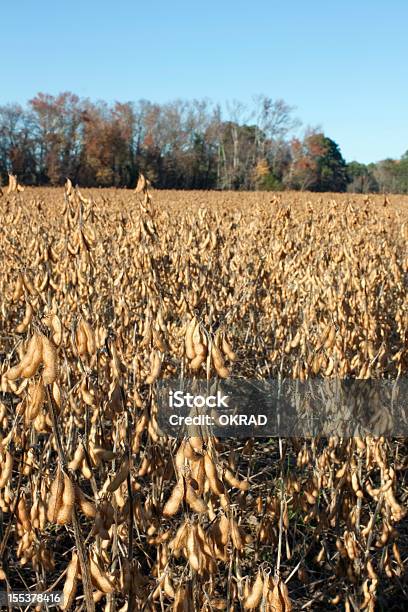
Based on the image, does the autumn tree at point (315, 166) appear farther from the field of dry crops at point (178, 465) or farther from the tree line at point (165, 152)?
the field of dry crops at point (178, 465)

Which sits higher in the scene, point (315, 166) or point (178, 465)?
point (315, 166)

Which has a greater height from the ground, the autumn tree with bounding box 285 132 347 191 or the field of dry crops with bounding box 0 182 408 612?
the autumn tree with bounding box 285 132 347 191

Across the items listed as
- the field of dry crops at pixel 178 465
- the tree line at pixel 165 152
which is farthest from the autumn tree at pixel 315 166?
the field of dry crops at pixel 178 465

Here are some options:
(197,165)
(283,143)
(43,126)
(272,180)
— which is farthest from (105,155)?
(283,143)

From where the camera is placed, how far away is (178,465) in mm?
1152

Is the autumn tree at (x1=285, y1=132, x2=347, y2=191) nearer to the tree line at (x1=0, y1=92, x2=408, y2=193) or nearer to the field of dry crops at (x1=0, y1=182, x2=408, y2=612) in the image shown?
the tree line at (x1=0, y1=92, x2=408, y2=193)

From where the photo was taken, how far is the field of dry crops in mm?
1206

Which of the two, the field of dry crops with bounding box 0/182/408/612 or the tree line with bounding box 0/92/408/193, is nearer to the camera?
the field of dry crops with bounding box 0/182/408/612

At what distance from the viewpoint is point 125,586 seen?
1.39m

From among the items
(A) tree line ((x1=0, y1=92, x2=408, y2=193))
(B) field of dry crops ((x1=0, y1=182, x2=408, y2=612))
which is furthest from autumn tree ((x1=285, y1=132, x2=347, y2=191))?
(B) field of dry crops ((x1=0, y1=182, x2=408, y2=612))

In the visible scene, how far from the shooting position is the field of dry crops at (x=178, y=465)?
121 cm

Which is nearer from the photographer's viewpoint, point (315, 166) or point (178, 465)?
point (178, 465)

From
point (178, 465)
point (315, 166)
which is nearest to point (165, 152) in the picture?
point (315, 166)

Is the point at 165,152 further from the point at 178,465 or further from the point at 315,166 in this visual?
the point at 178,465
